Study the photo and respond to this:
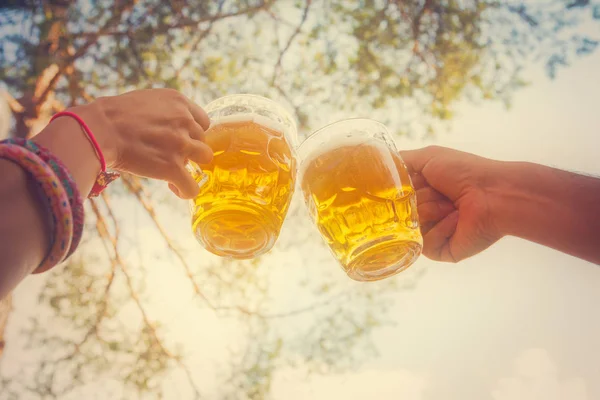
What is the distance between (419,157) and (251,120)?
48cm

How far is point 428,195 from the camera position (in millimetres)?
1126

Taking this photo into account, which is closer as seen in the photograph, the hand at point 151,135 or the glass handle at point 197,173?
the hand at point 151,135

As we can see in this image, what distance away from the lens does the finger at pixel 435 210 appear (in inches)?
43.6

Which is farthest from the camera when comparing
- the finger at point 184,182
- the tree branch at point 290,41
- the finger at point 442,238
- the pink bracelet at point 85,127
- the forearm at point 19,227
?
the tree branch at point 290,41

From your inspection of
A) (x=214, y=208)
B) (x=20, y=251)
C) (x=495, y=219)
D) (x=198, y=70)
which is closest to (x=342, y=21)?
(x=198, y=70)

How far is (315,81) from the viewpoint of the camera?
87.5 inches

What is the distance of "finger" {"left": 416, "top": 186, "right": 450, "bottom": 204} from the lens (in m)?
1.12

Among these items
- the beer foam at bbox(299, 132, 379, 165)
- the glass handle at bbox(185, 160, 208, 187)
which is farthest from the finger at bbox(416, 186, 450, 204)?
the glass handle at bbox(185, 160, 208, 187)

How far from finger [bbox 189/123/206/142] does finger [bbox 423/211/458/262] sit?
0.62m

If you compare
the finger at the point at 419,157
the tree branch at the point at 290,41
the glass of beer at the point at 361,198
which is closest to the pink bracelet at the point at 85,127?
the glass of beer at the point at 361,198

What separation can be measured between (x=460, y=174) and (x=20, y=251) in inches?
35.3

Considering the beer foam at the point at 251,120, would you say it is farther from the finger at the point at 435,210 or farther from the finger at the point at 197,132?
the finger at the point at 435,210

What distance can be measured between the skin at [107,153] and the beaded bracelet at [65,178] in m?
0.03

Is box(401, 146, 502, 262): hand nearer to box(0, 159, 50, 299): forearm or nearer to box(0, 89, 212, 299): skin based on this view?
box(0, 89, 212, 299): skin
